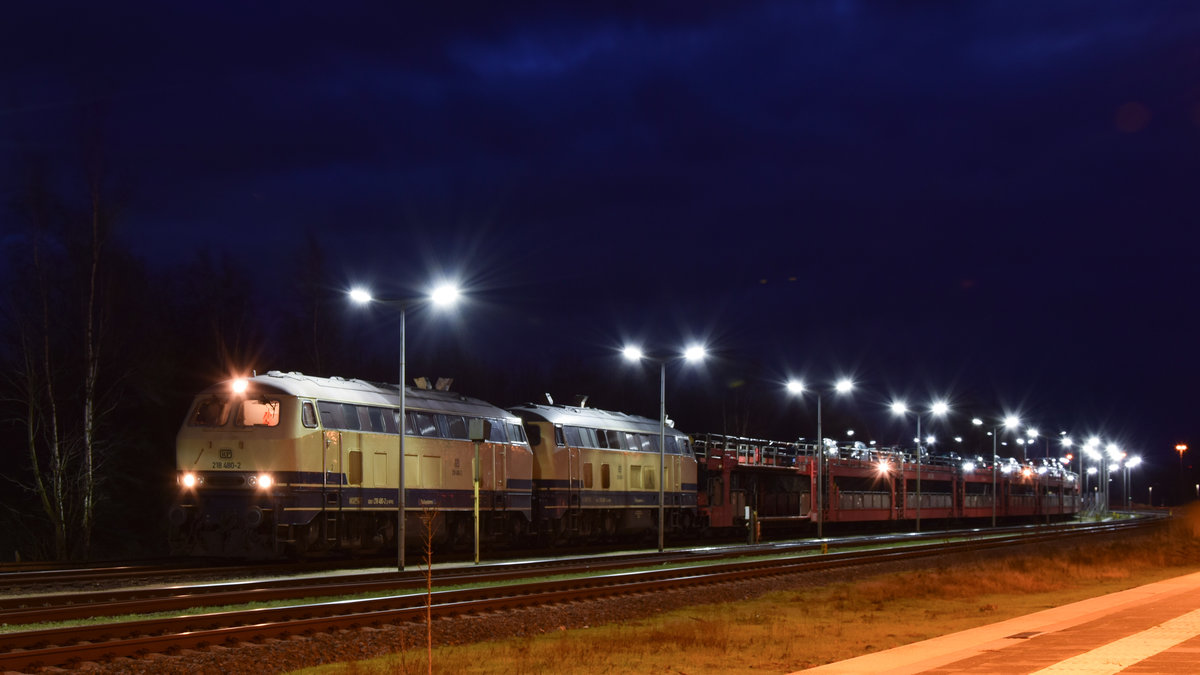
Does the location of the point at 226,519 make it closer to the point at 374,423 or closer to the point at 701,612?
the point at 374,423

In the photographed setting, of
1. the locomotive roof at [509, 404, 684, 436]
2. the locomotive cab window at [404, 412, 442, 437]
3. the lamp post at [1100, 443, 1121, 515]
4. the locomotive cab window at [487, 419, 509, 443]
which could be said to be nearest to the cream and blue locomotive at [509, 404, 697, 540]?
the locomotive roof at [509, 404, 684, 436]

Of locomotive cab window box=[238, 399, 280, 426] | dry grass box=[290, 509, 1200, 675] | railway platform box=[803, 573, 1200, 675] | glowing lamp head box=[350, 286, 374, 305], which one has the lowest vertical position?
dry grass box=[290, 509, 1200, 675]

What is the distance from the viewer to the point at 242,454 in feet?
98.3

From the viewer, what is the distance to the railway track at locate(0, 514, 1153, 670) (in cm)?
1602

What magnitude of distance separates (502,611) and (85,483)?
70.2 feet

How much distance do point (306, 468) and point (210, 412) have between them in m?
3.21

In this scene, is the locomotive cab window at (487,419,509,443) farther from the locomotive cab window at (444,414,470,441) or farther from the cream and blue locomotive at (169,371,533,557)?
the cream and blue locomotive at (169,371,533,557)

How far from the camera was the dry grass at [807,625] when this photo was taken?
16875 millimetres

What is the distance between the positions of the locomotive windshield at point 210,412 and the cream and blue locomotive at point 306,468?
0.03m

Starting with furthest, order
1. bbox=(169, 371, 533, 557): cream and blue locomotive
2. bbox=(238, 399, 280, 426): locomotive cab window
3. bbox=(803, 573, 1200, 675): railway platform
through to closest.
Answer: bbox=(238, 399, 280, 426): locomotive cab window
bbox=(169, 371, 533, 557): cream and blue locomotive
bbox=(803, 573, 1200, 675): railway platform

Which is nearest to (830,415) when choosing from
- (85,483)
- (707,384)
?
(707,384)

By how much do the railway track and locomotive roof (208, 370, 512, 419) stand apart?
6101mm

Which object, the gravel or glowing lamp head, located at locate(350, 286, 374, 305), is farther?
glowing lamp head, located at locate(350, 286, 374, 305)

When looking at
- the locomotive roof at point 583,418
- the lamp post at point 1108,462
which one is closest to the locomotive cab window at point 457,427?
the locomotive roof at point 583,418
